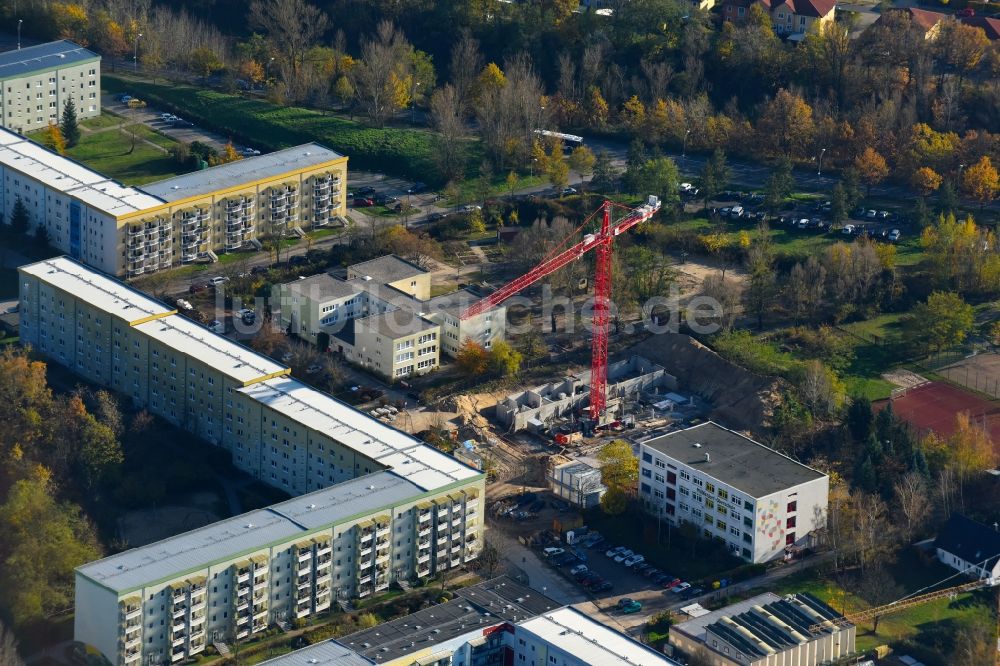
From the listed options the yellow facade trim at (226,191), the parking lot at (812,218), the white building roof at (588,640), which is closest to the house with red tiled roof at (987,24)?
the parking lot at (812,218)

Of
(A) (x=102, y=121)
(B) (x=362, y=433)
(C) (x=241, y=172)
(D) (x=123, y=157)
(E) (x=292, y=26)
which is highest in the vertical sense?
(E) (x=292, y=26)

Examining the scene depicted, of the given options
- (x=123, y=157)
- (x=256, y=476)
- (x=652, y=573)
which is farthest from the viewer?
(x=123, y=157)

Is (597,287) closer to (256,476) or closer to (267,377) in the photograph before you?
(267,377)

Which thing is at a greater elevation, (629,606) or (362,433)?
(362,433)

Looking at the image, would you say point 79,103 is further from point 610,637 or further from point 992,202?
point 610,637

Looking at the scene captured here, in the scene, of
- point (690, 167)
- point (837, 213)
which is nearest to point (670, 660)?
point (837, 213)

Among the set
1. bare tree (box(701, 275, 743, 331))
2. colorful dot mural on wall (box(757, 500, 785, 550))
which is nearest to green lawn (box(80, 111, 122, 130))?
bare tree (box(701, 275, 743, 331))

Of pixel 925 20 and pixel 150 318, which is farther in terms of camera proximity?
pixel 925 20

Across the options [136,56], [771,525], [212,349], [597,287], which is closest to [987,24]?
[597,287]
